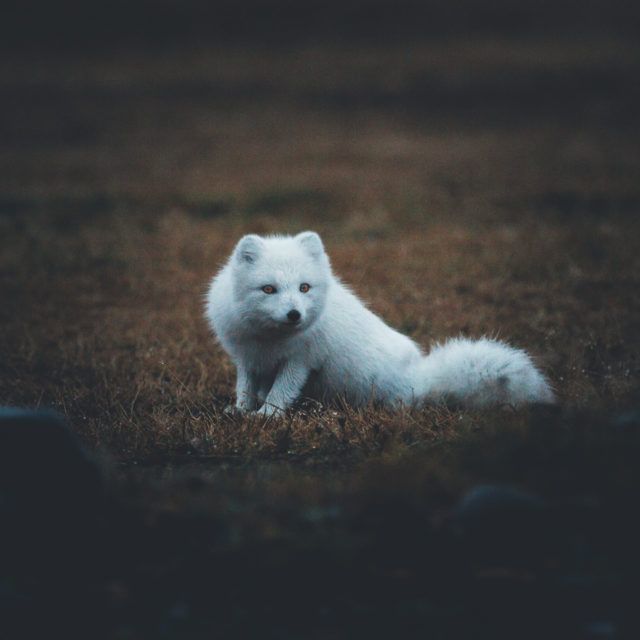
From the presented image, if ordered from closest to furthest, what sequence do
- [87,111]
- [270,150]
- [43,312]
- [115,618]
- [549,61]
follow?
[115,618] → [43,312] → [270,150] → [87,111] → [549,61]

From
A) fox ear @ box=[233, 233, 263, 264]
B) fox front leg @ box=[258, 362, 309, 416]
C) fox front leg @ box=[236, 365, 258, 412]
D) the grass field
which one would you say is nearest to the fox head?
fox ear @ box=[233, 233, 263, 264]

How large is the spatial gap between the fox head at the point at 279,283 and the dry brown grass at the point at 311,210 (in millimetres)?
603

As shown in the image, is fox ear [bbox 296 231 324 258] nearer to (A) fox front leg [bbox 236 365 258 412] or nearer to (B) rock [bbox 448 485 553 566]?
(A) fox front leg [bbox 236 365 258 412]

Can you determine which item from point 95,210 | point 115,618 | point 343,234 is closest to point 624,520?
point 115,618

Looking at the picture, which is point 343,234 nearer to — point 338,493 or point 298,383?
point 298,383

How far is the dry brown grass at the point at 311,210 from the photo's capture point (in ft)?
19.1

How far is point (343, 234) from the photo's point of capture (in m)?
11.4

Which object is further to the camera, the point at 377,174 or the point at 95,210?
the point at 377,174

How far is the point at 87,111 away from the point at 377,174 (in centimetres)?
890

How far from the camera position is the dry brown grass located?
5836mm

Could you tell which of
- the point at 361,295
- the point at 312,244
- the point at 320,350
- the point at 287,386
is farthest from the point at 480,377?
the point at 361,295

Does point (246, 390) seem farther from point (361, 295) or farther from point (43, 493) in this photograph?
point (361, 295)

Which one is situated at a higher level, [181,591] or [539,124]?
[539,124]

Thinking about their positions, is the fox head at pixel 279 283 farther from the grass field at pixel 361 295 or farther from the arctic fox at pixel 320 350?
the grass field at pixel 361 295
